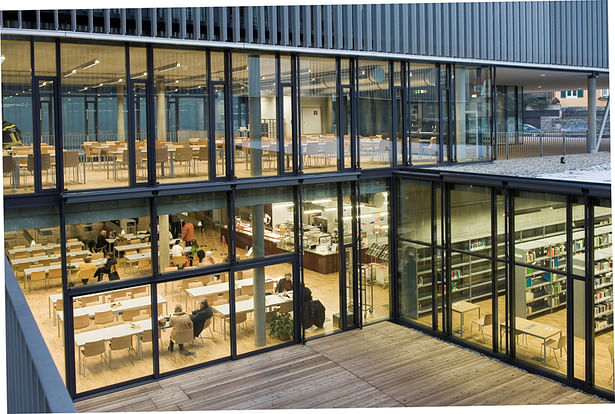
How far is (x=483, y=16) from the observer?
16594mm

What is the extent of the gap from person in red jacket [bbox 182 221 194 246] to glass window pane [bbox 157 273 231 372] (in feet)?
2.49

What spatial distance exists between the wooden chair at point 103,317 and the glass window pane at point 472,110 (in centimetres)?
935

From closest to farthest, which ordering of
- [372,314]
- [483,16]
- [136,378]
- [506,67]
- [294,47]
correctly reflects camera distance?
[136,378]
[294,47]
[372,314]
[483,16]
[506,67]

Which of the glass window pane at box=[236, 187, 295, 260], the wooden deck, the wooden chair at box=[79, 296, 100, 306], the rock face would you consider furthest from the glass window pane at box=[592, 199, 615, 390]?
the wooden chair at box=[79, 296, 100, 306]

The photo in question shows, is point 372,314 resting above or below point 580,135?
below

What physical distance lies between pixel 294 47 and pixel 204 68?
2062 millimetres

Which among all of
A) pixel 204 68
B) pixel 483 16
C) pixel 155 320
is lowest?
pixel 155 320

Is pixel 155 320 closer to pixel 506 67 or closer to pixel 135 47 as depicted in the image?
pixel 135 47

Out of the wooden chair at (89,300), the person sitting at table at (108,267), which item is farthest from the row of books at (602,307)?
the wooden chair at (89,300)

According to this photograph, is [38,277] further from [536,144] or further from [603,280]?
[536,144]

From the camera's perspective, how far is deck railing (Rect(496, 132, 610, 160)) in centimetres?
1969

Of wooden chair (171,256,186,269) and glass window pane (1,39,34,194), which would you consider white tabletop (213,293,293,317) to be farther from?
glass window pane (1,39,34,194)

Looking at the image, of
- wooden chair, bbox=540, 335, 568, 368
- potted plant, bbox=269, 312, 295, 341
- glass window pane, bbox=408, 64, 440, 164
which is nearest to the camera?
wooden chair, bbox=540, 335, 568, 368

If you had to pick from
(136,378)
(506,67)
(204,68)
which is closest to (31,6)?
(204,68)
